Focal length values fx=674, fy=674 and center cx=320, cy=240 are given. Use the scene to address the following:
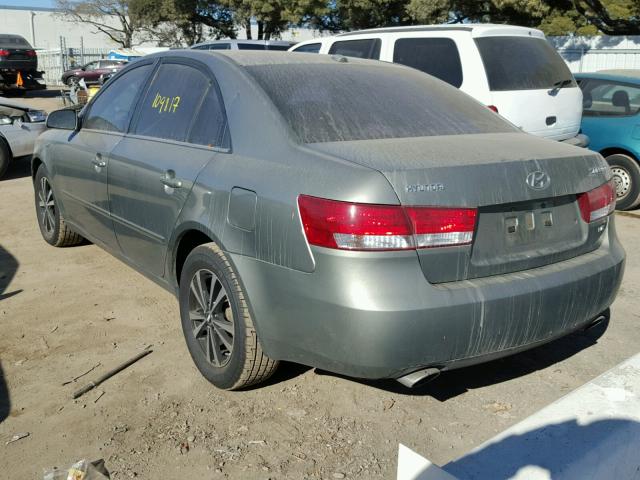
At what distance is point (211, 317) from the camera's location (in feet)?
11.1

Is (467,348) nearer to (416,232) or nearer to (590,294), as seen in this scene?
(416,232)

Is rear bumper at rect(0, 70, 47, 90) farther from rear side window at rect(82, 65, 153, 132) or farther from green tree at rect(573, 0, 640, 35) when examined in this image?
rear side window at rect(82, 65, 153, 132)

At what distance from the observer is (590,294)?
3.10 metres

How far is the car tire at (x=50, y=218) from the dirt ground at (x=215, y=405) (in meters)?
1.18

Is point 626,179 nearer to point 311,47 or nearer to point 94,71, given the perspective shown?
point 311,47

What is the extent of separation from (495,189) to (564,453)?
3.59 ft

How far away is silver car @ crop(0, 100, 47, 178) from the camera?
9.39m

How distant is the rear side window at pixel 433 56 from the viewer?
673cm

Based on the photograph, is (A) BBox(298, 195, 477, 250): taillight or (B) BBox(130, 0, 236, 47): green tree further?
(B) BBox(130, 0, 236, 47): green tree

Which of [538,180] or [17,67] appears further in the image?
[17,67]

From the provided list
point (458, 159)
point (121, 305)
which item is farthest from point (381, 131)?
point (121, 305)

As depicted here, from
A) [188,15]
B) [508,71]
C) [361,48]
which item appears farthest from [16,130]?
[188,15]

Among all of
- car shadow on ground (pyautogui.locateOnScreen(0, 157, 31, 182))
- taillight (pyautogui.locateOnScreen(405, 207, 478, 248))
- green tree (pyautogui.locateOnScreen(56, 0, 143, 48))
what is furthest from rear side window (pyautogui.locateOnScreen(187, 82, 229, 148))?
green tree (pyautogui.locateOnScreen(56, 0, 143, 48))

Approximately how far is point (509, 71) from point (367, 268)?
4.70 meters
